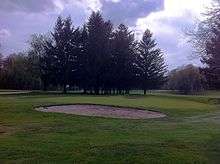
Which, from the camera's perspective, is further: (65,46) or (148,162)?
(65,46)

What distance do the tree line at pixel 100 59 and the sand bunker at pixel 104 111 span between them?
39822 millimetres

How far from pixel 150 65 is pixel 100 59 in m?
10.1

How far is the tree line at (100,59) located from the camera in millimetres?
76938

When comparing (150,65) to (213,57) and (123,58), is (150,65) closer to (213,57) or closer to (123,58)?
(123,58)

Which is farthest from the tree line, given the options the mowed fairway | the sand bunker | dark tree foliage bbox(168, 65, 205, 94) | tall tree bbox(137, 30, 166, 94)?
the mowed fairway

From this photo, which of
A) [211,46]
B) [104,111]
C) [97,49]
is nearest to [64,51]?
[97,49]

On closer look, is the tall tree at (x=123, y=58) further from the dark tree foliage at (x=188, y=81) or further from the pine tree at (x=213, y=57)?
the pine tree at (x=213, y=57)

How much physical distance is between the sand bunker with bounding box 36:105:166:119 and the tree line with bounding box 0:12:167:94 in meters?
39.8

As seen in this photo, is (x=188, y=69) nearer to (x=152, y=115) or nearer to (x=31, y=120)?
(x=152, y=115)

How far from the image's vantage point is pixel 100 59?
76188 millimetres

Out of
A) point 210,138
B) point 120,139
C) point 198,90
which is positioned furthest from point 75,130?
point 198,90

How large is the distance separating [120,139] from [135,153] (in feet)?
10.4

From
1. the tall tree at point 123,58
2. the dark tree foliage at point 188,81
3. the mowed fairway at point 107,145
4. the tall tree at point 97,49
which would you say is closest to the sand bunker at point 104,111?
the mowed fairway at point 107,145

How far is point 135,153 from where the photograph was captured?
15.0 m
